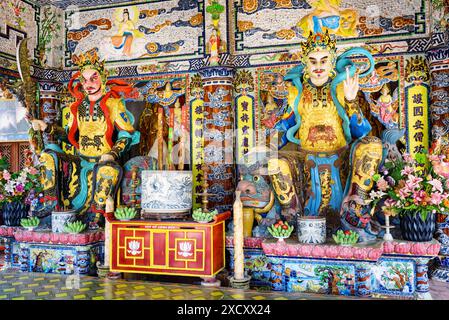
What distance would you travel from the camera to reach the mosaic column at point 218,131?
671cm

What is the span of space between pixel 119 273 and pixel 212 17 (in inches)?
165

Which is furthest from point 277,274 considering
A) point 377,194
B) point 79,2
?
point 79,2

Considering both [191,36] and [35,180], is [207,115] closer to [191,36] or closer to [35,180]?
[191,36]

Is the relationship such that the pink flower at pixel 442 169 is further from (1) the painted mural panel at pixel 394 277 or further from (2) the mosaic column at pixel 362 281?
(2) the mosaic column at pixel 362 281

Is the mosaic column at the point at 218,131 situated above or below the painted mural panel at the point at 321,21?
below

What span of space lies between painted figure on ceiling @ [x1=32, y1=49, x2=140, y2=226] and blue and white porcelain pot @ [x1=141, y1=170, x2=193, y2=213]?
3.75 feet

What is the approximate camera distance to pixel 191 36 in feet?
23.7

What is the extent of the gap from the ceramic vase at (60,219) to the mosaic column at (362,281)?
3.66 meters

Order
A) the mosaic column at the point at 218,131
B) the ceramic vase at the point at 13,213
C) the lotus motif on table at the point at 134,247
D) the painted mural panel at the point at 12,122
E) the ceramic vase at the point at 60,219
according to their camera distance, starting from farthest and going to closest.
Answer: the painted mural panel at the point at 12,122
the mosaic column at the point at 218,131
the ceramic vase at the point at 13,213
the ceramic vase at the point at 60,219
the lotus motif on table at the point at 134,247

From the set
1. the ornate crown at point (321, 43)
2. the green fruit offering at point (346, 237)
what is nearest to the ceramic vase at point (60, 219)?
the green fruit offering at point (346, 237)

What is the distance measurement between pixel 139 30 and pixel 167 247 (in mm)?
4262

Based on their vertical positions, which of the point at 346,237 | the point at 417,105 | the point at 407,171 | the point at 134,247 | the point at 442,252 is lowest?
the point at 442,252

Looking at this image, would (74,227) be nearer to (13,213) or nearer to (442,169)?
(13,213)

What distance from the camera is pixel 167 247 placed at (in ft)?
16.2
